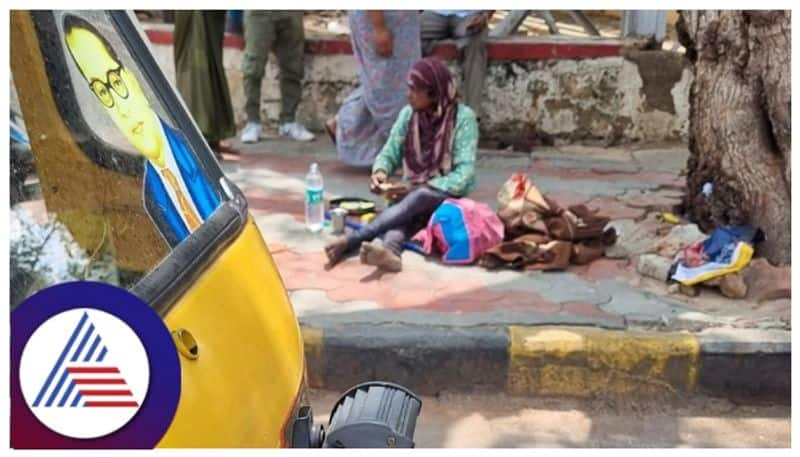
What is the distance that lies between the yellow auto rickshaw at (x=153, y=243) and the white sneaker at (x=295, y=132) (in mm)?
5594

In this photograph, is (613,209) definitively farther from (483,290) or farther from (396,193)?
(483,290)

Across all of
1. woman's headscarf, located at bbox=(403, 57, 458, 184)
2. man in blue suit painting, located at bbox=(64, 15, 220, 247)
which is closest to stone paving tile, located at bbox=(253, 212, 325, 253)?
woman's headscarf, located at bbox=(403, 57, 458, 184)

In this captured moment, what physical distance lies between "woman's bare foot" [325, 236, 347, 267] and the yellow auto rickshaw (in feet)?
9.37

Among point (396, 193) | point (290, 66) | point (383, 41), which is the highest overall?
point (383, 41)

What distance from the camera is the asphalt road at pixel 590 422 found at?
332cm

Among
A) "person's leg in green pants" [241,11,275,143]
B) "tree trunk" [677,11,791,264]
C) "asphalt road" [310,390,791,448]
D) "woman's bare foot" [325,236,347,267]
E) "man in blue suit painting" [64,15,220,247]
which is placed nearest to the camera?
"man in blue suit painting" [64,15,220,247]

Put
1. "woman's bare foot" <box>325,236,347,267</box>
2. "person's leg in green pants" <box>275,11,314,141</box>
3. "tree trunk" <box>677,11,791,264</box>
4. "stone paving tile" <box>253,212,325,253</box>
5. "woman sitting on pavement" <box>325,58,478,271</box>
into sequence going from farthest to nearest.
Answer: "person's leg in green pants" <box>275,11,314,141</box>, "stone paving tile" <box>253,212,325,253</box>, "woman sitting on pavement" <box>325,58,478,271</box>, "woman's bare foot" <box>325,236,347,267</box>, "tree trunk" <box>677,11,791,264</box>

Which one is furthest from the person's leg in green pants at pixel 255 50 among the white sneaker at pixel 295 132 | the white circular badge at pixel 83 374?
the white circular badge at pixel 83 374

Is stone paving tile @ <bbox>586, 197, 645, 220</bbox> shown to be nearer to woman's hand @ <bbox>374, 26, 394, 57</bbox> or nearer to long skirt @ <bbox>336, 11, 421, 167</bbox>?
long skirt @ <bbox>336, 11, 421, 167</bbox>

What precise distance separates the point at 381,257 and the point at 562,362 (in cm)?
110

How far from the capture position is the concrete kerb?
3.58 meters

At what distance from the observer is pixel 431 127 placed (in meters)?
4.88

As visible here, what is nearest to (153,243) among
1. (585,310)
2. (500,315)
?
(500,315)

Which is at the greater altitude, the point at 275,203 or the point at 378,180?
the point at 378,180
